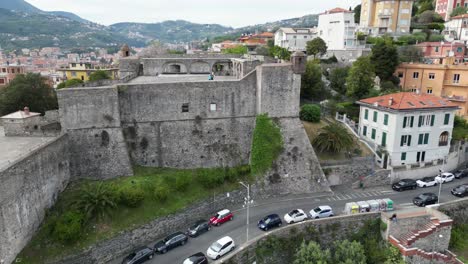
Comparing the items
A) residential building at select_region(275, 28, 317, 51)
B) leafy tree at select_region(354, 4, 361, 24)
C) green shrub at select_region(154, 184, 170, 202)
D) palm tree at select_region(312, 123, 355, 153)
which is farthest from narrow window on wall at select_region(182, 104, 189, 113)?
leafy tree at select_region(354, 4, 361, 24)

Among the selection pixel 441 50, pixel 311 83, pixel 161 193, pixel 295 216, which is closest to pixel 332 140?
pixel 295 216

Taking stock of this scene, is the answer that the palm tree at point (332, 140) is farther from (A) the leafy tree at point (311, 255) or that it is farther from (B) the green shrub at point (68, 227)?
(B) the green shrub at point (68, 227)

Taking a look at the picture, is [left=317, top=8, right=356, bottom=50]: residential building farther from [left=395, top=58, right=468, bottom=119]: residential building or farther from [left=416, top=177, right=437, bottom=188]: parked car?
[left=416, top=177, right=437, bottom=188]: parked car

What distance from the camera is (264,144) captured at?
30609 mm

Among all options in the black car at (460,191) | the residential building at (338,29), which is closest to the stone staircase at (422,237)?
the black car at (460,191)

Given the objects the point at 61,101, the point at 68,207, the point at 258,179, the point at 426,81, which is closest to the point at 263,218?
the point at 258,179

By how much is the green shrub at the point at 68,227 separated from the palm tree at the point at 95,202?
0.62m

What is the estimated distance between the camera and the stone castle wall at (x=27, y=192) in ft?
61.0

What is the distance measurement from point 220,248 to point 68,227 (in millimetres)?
10024

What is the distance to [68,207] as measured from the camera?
23.0 metres

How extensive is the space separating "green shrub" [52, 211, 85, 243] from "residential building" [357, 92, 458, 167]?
29465 mm

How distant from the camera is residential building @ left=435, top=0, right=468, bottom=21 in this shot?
89438mm

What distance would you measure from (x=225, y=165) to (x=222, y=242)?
967 centimetres

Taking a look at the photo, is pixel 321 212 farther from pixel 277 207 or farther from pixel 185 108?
pixel 185 108
